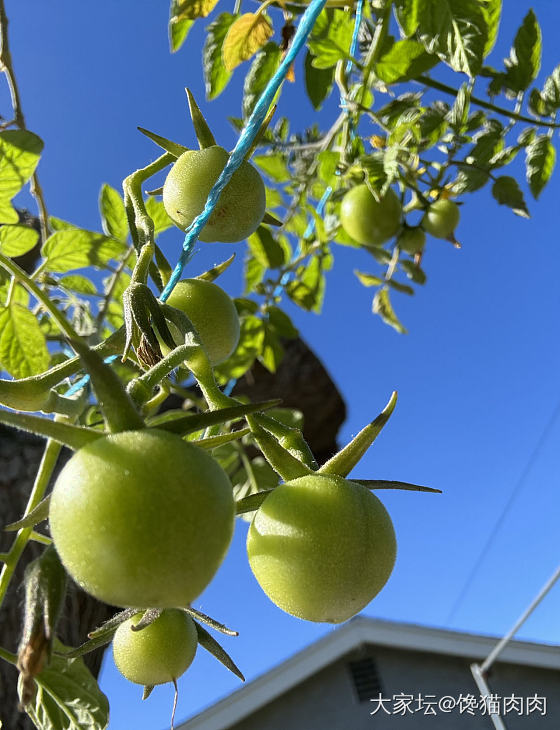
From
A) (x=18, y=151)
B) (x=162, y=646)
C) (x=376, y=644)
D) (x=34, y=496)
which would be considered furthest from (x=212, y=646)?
(x=376, y=644)

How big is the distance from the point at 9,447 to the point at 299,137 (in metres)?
1.00

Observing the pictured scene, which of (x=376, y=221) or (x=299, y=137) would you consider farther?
(x=299, y=137)

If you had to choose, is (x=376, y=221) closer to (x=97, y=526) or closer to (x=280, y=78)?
(x=280, y=78)

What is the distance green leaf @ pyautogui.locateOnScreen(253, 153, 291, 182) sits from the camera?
3.88ft

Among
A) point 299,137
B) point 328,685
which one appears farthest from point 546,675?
point 299,137

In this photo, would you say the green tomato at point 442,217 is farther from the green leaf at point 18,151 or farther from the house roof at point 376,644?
the house roof at point 376,644

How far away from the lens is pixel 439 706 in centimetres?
403

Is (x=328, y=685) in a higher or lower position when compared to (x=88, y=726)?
lower

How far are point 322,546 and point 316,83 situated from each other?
762 millimetres

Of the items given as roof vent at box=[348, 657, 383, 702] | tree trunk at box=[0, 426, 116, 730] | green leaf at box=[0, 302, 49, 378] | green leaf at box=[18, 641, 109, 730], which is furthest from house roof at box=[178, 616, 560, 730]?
green leaf at box=[0, 302, 49, 378]

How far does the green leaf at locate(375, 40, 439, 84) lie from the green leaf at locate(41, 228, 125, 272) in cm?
41

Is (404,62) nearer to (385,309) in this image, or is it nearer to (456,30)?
(456,30)

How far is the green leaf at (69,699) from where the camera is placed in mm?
479

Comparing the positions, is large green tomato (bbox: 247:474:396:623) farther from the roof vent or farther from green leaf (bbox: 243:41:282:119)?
the roof vent
